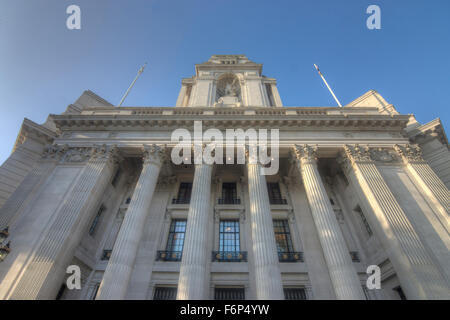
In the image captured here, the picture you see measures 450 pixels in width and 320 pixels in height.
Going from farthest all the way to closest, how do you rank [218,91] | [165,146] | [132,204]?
1. [218,91]
2. [165,146]
3. [132,204]

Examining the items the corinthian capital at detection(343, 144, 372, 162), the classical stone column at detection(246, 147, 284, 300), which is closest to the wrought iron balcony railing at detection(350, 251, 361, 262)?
the corinthian capital at detection(343, 144, 372, 162)

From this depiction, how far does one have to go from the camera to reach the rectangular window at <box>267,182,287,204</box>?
17.5 metres

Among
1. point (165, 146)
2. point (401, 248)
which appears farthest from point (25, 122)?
point (401, 248)

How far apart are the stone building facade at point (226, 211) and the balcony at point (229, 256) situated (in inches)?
2.6

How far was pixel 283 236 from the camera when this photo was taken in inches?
619

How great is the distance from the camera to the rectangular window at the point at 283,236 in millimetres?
15062

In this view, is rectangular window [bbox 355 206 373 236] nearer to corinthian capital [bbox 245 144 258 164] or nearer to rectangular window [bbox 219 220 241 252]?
corinthian capital [bbox 245 144 258 164]

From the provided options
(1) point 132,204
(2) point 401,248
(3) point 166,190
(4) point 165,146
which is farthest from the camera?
(3) point 166,190

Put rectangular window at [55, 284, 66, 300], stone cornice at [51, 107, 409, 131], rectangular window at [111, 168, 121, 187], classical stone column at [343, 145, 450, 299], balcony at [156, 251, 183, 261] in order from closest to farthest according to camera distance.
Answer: classical stone column at [343, 145, 450, 299], rectangular window at [55, 284, 66, 300], balcony at [156, 251, 183, 261], stone cornice at [51, 107, 409, 131], rectangular window at [111, 168, 121, 187]

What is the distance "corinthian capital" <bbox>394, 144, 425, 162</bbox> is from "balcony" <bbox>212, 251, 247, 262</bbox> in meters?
13.0

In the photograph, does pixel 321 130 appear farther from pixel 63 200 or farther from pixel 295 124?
pixel 63 200

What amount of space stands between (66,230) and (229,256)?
9.48 meters
